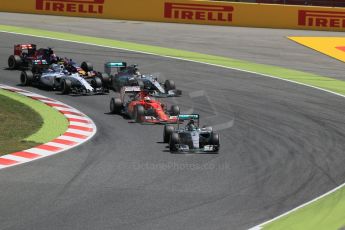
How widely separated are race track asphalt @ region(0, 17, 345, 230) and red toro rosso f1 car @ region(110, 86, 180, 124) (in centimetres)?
42

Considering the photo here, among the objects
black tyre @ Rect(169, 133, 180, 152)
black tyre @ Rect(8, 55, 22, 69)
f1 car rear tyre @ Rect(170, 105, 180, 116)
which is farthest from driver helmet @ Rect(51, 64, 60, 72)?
black tyre @ Rect(169, 133, 180, 152)

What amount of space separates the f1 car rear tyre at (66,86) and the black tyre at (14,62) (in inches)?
167

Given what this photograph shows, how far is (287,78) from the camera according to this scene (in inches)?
1264

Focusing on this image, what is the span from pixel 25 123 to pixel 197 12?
24.4m

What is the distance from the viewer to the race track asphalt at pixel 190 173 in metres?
14.1

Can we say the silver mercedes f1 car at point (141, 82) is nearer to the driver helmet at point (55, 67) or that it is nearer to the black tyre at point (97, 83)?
the black tyre at point (97, 83)

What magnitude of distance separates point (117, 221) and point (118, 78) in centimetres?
1367

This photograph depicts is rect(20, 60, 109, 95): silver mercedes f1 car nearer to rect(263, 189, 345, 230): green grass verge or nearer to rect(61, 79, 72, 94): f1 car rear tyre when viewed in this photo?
rect(61, 79, 72, 94): f1 car rear tyre

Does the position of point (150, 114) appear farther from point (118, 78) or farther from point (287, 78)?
point (287, 78)

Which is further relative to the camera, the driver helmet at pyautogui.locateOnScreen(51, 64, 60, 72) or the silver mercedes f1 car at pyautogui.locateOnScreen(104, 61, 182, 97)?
the driver helmet at pyautogui.locateOnScreen(51, 64, 60, 72)

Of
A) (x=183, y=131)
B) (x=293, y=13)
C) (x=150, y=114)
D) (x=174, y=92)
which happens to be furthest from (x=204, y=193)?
(x=293, y=13)

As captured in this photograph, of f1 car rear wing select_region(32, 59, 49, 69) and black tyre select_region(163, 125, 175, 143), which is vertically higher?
f1 car rear wing select_region(32, 59, 49, 69)

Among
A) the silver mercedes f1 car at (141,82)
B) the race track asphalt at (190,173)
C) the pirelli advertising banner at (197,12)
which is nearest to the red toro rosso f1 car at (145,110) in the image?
the race track asphalt at (190,173)

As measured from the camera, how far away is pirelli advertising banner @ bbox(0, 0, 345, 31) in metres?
44.6
